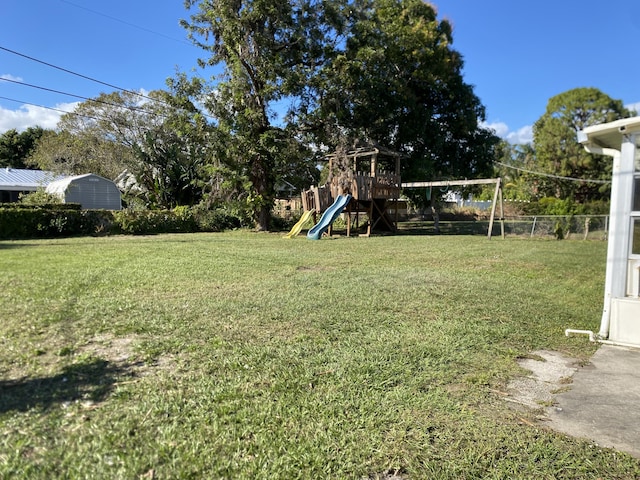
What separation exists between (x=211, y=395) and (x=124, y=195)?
2765cm

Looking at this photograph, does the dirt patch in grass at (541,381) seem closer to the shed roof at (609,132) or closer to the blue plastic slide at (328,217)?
the shed roof at (609,132)

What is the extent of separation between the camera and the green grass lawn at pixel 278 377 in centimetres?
223

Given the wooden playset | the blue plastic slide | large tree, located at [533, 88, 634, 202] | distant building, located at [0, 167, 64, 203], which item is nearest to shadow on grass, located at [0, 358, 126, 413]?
the blue plastic slide

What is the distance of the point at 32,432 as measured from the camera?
2.39 meters

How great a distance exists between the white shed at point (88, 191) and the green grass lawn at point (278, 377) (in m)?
19.7

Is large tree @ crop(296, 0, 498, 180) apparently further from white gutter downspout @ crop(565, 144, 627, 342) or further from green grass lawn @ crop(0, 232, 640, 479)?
white gutter downspout @ crop(565, 144, 627, 342)

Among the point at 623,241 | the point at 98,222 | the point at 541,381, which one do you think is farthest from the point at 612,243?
the point at 98,222

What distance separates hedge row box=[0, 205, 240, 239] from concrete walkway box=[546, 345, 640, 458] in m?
17.9

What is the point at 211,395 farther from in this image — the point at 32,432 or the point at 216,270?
the point at 216,270

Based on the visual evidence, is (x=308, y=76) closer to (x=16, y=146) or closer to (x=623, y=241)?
(x=623, y=241)

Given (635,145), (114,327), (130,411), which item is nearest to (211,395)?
(130,411)

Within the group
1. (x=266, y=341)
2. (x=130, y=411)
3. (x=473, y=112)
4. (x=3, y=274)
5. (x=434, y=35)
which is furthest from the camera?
(x=473, y=112)

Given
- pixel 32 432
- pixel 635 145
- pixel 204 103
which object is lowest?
pixel 32 432

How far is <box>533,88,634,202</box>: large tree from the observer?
33.6m
